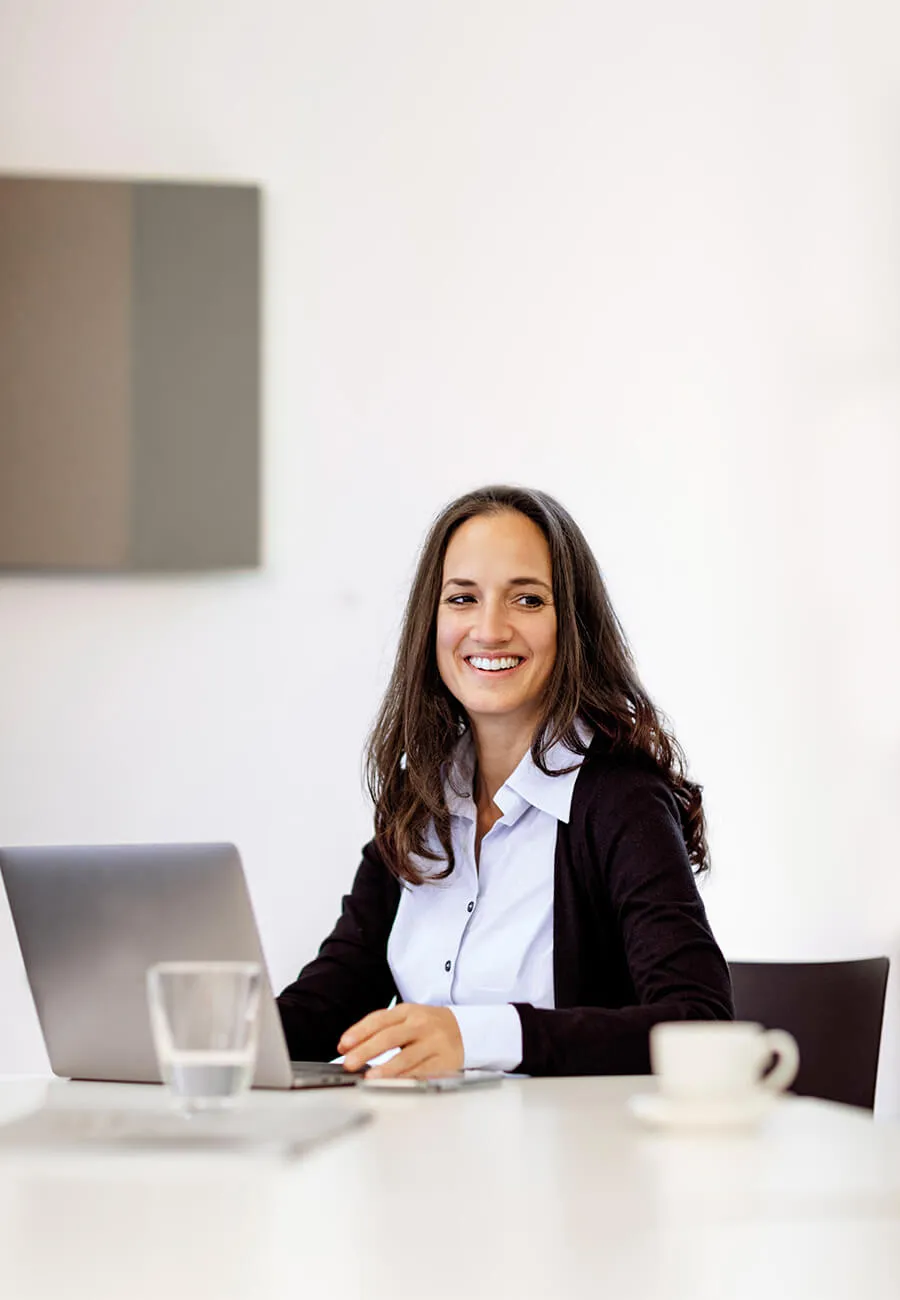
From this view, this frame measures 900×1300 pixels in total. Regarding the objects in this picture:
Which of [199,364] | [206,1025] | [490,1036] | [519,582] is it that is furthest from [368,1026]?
[199,364]

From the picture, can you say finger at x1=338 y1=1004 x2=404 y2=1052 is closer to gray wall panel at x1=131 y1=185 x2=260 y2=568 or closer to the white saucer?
the white saucer

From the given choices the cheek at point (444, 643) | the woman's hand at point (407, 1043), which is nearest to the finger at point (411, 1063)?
the woman's hand at point (407, 1043)

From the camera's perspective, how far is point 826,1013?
2.44 metres

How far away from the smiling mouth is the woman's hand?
2.25 ft

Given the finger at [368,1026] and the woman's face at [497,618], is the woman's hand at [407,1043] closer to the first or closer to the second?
the finger at [368,1026]

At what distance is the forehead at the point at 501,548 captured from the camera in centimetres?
212

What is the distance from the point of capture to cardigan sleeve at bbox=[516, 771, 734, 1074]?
1.53 m

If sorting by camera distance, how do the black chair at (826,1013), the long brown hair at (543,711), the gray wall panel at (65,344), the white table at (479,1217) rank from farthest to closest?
the gray wall panel at (65,344) < the black chair at (826,1013) < the long brown hair at (543,711) < the white table at (479,1217)

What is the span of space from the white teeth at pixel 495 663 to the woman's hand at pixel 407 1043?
2.26ft

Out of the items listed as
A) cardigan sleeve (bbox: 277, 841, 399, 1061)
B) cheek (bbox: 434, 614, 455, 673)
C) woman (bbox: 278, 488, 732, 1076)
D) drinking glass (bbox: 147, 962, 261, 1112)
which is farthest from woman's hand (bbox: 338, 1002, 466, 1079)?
cheek (bbox: 434, 614, 455, 673)

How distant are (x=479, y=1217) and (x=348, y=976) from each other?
4.10 feet

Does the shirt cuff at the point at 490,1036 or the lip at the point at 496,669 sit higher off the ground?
the lip at the point at 496,669

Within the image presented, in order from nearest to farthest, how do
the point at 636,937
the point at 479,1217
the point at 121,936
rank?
the point at 479,1217 → the point at 121,936 → the point at 636,937

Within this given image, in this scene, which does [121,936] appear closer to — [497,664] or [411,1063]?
[411,1063]
